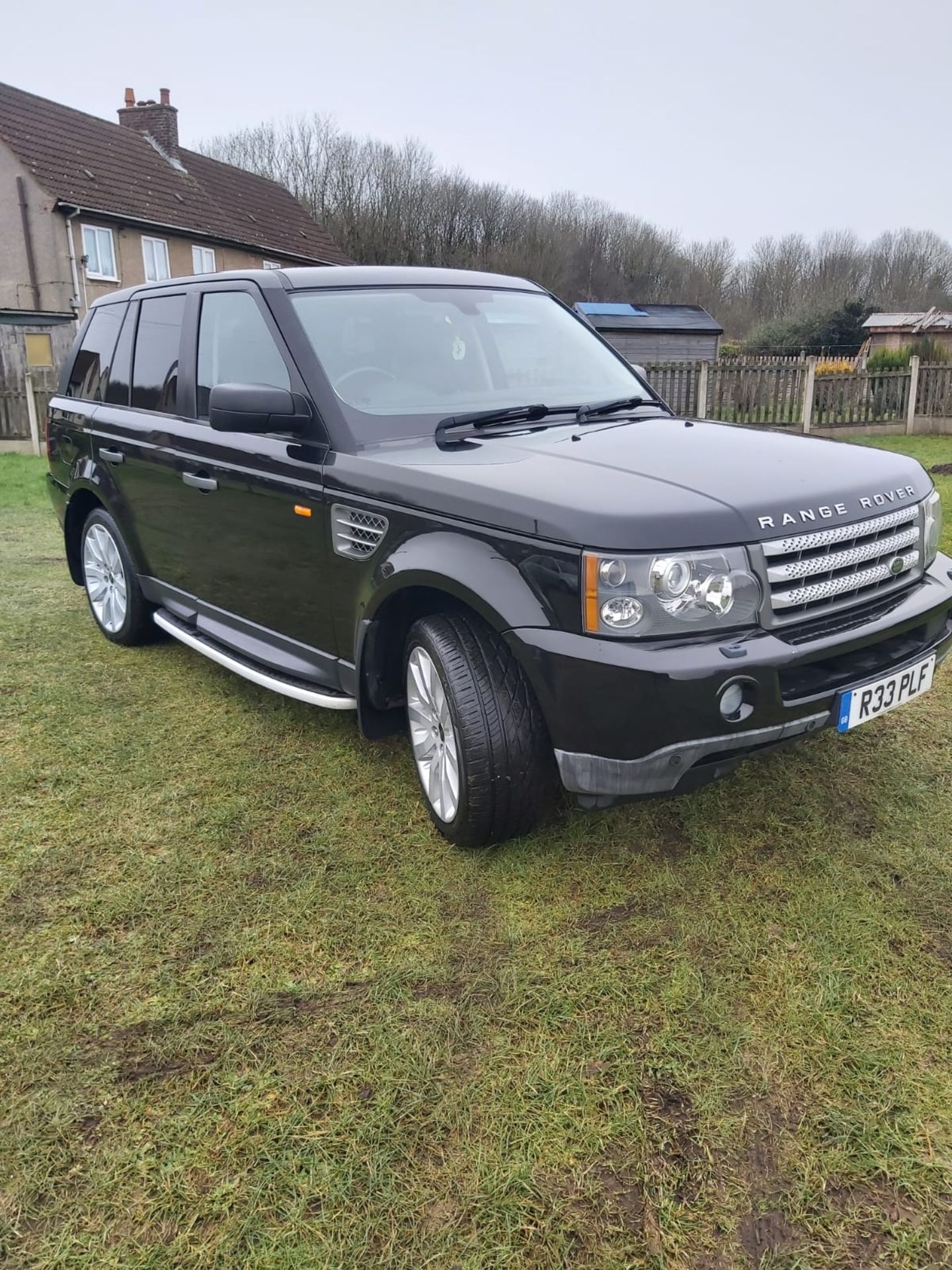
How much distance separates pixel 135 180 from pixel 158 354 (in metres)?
28.4

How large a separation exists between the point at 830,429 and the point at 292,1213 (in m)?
16.4

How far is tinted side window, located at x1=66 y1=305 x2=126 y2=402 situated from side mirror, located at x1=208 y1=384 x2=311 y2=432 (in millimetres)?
2156

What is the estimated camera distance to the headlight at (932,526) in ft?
10.3

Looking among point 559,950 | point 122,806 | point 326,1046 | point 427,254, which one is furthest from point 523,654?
point 427,254

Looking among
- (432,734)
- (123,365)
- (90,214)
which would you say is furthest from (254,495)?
(90,214)

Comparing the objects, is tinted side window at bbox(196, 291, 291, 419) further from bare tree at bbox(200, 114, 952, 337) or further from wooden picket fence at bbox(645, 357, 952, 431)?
bare tree at bbox(200, 114, 952, 337)

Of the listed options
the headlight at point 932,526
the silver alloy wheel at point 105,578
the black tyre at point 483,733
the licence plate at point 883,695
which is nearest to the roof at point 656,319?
the silver alloy wheel at point 105,578

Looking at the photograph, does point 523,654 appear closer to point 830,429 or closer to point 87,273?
point 830,429

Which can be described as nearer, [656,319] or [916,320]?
[656,319]

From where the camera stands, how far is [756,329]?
41625mm

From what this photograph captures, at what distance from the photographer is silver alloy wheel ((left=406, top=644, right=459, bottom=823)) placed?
116 inches

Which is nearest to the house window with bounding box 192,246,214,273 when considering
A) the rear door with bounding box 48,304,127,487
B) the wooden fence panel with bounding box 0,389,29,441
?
the wooden fence panel with bounding box 0,389,29,441

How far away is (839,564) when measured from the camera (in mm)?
2648

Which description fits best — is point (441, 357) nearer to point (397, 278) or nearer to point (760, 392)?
point (397, 278)
